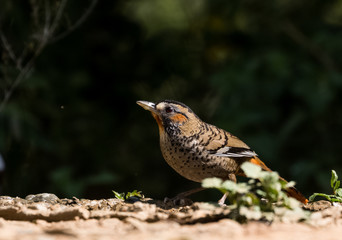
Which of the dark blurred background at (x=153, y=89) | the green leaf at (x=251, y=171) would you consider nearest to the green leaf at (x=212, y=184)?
the green leaf at (x=251, y=171)

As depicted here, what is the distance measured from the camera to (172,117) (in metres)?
4.18

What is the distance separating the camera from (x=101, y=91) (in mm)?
7340

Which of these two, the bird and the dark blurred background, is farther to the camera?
the dark blurred background

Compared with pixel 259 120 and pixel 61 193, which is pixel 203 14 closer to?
pixel 259 120

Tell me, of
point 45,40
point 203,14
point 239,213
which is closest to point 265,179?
point 239,213

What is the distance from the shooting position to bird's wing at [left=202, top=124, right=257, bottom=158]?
404 cm

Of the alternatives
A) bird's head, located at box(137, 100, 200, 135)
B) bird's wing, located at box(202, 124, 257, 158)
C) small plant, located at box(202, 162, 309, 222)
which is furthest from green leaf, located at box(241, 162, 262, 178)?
bird's head, located at box(137, 100, 200, 135)

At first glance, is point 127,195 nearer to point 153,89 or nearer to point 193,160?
point 193,160

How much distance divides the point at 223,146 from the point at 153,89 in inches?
134

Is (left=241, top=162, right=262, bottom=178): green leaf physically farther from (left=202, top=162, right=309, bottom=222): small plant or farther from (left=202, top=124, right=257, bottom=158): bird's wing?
(left=202, top=124, right=257, bottom=158): bird's wing

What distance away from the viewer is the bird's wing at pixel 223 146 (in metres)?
4.04

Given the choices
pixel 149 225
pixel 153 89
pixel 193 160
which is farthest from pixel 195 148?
pixel 153 89

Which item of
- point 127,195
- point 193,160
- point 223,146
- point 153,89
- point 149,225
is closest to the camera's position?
point 149,225

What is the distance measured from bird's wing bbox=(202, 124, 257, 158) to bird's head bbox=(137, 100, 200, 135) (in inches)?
5.8
